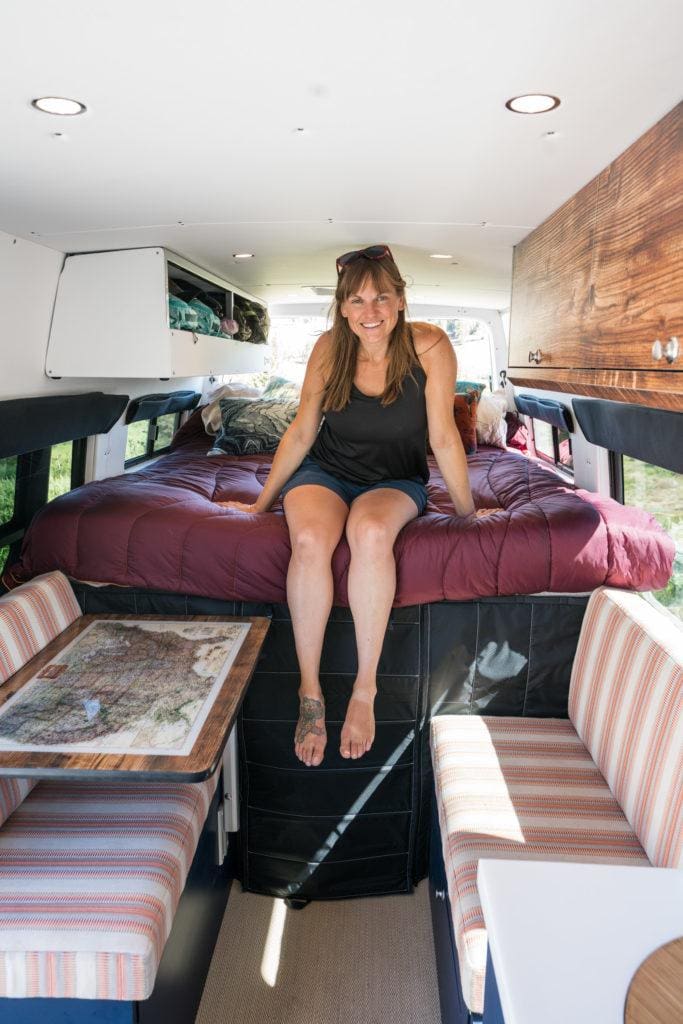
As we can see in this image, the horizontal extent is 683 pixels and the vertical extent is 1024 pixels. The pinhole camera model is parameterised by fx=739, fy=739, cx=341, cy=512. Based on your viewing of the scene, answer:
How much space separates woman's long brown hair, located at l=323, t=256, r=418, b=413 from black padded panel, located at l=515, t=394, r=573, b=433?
131cm

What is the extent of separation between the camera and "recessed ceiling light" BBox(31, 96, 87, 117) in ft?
4.74

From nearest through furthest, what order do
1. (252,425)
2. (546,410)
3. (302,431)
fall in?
(302,431) < (546,410) < (252,425)

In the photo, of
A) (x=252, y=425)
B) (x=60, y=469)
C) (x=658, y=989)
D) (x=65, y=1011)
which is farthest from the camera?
(x=252, y=425)

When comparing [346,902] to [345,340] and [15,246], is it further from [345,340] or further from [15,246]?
[15,246]

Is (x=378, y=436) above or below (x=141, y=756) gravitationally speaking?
above

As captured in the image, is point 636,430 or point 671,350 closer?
point 671,350

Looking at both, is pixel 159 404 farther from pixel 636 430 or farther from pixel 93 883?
pixel 93 883

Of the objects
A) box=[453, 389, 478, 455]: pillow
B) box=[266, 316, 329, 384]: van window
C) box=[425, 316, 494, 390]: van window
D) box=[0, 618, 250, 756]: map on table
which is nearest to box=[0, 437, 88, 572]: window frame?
box=[0, 618, 250, 756]: map on table

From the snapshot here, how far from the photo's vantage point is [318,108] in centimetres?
150

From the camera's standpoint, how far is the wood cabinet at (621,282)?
1.35m

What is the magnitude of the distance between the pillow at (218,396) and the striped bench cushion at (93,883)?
118 inches

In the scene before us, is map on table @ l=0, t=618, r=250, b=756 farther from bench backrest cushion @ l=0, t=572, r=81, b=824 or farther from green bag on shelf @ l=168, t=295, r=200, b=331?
green bag on shelf @ l=168, t=295, r=200, b=331

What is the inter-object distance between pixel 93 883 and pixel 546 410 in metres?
3.11

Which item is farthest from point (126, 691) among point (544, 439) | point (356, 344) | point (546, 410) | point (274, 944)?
point (544, 439)
